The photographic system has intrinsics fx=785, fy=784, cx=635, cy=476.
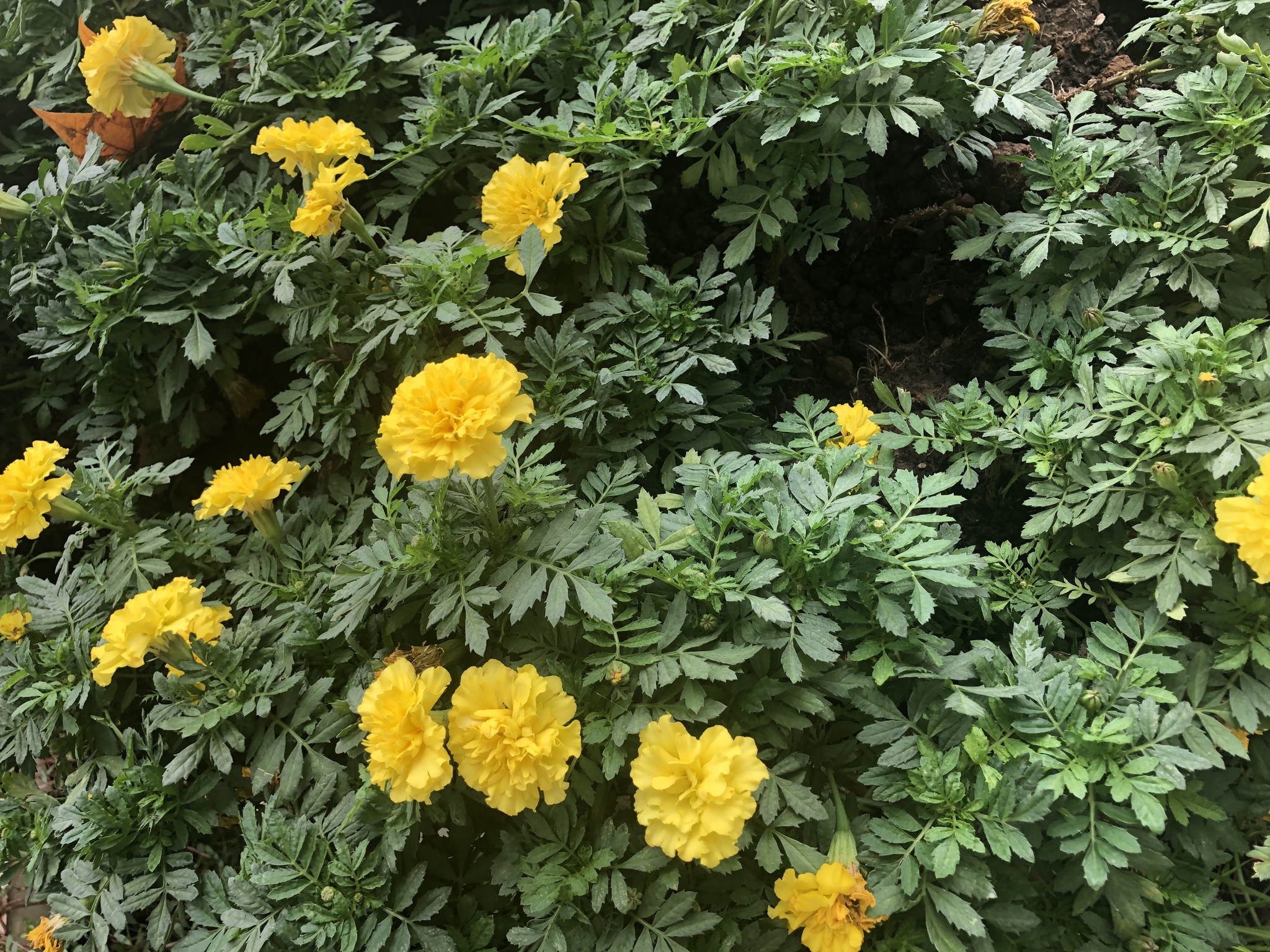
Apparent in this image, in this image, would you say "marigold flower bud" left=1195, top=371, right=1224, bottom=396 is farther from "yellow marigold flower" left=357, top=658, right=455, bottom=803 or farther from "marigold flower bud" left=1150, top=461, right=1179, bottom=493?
"yellow marigold flower" left=357, top=658, right=455, bottom=803

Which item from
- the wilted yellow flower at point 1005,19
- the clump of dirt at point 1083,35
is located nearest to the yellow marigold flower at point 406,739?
the wilted yellow flower at point 1005,19

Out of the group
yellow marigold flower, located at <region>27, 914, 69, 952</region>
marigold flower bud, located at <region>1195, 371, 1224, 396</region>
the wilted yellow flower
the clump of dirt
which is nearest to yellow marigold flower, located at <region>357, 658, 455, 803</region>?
yellow marigold flower, located at <region>27, 914, 69, 952</region>

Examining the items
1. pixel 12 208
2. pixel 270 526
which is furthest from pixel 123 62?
pixel 270 526

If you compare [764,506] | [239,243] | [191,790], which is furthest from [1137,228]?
[191,790]

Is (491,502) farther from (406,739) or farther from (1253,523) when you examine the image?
(1253,523)

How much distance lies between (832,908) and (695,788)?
26cm

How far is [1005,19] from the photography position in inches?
65.4

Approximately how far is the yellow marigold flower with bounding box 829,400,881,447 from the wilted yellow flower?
0.86 m

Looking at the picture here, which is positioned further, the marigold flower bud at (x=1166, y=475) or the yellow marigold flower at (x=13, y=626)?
the yellow marigold flower at (x=13, y=626)

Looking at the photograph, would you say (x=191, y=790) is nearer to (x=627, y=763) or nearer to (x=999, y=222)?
(x=627, y=763)

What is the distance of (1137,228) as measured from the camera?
1.57 m

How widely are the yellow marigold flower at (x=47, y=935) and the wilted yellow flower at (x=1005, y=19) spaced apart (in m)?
2.53

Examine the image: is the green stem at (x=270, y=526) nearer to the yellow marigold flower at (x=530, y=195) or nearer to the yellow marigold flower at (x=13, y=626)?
the yellow marigold flower at (x=13, y=626)

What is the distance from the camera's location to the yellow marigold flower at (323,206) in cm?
157
